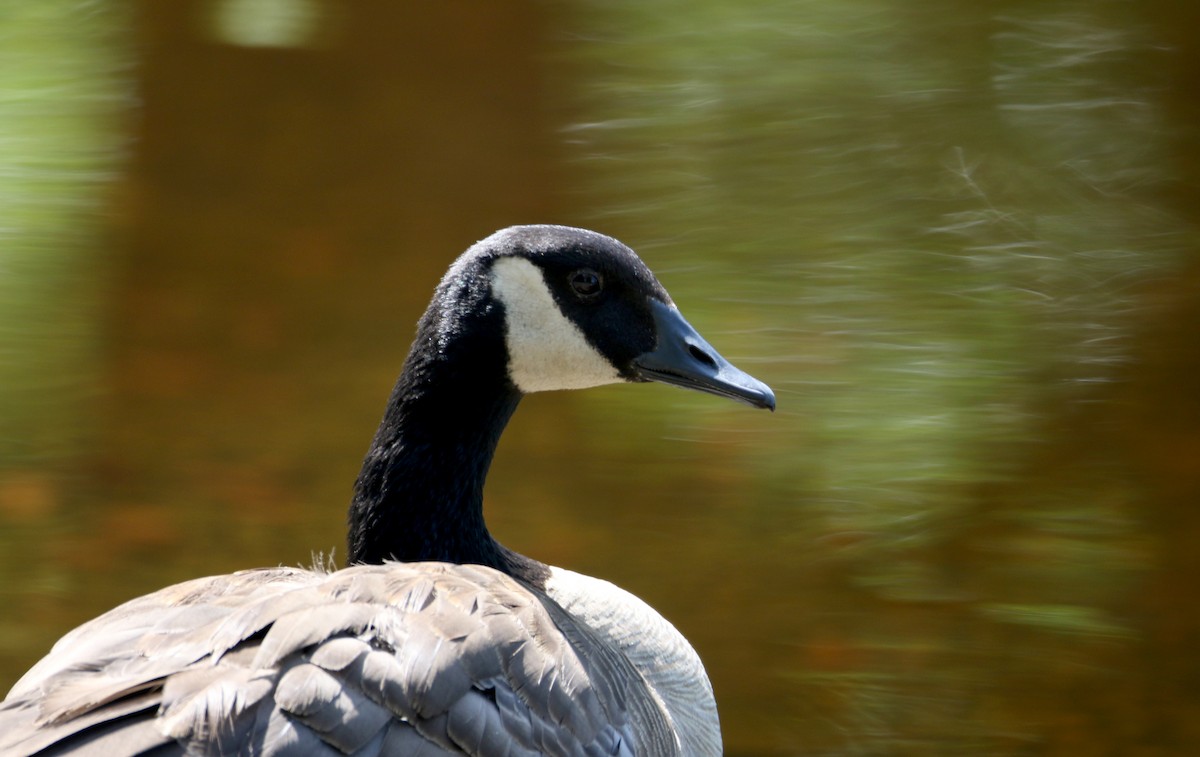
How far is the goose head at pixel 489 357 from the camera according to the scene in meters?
2.49

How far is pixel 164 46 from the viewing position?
371cm

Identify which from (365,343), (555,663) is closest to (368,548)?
(555,663)

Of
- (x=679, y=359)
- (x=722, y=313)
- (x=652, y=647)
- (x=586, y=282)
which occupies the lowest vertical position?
(x=652, y=647)

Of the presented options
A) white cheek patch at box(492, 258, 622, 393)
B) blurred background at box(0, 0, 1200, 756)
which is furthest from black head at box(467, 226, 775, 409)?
blurred background at box(0, 0, 1200, 756)

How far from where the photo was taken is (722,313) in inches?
139

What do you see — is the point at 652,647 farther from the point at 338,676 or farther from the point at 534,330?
the point at 338,676

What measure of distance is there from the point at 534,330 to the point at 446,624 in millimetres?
727

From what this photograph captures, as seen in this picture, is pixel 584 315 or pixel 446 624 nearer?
pixel 446 624

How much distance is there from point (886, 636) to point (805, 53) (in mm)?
1653

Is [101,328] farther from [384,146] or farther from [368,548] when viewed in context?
[368,548]

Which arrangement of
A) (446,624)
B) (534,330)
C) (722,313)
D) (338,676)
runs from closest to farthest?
(338,676), (446,624), (534,330), (722,313)

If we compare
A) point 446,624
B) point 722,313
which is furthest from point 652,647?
point 722,313

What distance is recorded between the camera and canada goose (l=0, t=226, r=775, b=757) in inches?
69.2

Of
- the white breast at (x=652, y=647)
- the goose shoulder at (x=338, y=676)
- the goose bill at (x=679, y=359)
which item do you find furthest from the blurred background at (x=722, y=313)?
the goose shoulder at (x=338, y=676)
